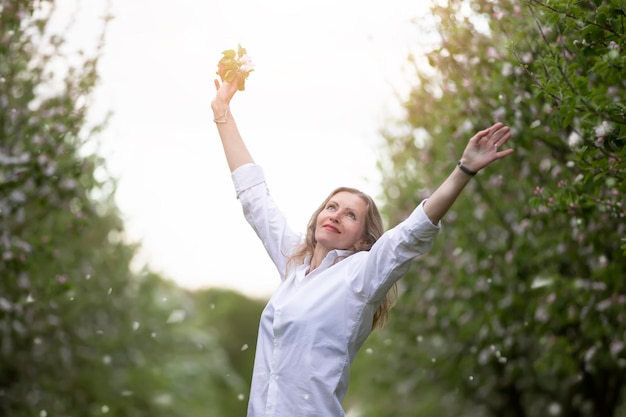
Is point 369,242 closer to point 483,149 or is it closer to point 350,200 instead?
point 350,200

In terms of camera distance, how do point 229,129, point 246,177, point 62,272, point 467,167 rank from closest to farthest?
point 467,167
point 246,177
point 229,129
point 62,272

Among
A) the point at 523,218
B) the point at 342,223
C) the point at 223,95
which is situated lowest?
the point at 523,218

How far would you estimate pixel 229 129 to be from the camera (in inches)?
148

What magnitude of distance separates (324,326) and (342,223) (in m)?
0.48

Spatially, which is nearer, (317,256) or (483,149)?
(483,149)

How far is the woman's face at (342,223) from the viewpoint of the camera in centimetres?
332

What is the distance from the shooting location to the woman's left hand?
113 inches

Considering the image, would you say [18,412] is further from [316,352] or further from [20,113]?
[316,352]

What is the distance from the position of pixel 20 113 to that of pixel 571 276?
15.1 feet

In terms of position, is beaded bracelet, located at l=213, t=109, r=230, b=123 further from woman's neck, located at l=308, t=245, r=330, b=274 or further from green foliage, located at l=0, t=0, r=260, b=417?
green foliage, located at l=0, t=0, r=260, b=417

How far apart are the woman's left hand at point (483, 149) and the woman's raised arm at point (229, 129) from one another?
1103 mm

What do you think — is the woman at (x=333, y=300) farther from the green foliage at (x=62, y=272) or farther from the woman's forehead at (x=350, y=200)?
the green foliage at (x=62, y=272)

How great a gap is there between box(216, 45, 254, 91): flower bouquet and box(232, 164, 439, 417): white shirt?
105 cm

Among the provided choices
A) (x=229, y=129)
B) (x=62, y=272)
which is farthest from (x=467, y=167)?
(x=62, y=272)
